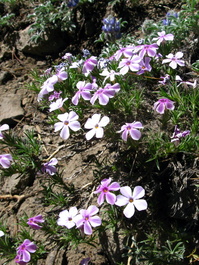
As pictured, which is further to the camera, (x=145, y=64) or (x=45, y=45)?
(x=45, y=45)

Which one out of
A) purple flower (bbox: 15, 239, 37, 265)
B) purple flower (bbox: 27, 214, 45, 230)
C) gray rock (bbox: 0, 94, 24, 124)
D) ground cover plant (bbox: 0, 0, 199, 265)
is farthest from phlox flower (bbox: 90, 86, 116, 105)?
gray rock (bbox: 0, 94, 24, 124)

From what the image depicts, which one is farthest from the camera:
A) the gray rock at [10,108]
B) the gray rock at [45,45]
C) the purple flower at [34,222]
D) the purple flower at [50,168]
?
the gray rock at [45,45]

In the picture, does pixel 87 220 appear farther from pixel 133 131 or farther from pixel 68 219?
pixel 133 131

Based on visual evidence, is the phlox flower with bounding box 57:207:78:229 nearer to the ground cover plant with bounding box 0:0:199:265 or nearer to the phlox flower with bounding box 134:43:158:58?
the ground cover plant with bounding box 0:0:199:265

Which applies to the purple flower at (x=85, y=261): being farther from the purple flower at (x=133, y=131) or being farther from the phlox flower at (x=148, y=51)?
the phlox flower at (x=148, y=51)

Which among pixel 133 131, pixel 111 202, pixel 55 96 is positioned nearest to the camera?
pixel 111 202

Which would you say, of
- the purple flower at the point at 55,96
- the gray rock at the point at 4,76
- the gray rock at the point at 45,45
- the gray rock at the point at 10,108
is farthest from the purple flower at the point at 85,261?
the gray rock at the point at 45,45

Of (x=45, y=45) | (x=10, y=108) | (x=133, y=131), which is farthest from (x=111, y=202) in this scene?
(x=45, y=45)

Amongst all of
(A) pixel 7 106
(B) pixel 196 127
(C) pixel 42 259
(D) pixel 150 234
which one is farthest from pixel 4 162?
(A) pixel 7 106
